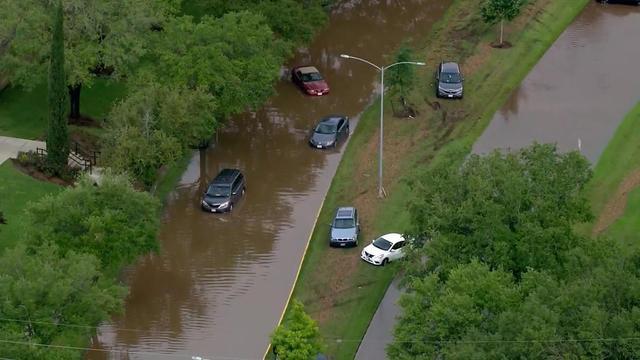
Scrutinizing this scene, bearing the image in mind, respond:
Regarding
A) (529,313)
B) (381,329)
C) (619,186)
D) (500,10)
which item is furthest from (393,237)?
(500,10)

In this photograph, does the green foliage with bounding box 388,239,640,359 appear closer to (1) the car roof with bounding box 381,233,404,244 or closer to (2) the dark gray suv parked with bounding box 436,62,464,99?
(1) the car roof with bounding box 381,233,404,244

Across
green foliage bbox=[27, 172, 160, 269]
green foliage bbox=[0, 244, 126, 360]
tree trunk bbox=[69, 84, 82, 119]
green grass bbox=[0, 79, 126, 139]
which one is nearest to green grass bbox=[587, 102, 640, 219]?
green foliage bbox=[27, 172, 160, 269]

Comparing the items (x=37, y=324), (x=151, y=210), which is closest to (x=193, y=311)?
(x=151, y=210)

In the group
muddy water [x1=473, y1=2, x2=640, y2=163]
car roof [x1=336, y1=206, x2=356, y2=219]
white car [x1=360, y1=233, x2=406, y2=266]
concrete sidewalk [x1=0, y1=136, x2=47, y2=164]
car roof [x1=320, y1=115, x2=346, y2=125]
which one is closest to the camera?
white car [x1=360, y1=233, x2=406, y2=266]

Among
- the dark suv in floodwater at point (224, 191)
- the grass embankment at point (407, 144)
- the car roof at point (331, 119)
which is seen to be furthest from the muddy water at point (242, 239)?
the grass embankment at point (407, 144)

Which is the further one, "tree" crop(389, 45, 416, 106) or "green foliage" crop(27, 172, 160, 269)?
"tree" crop(389, 45, 416, 106)

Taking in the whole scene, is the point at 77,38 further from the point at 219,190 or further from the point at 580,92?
the point at 580,92
